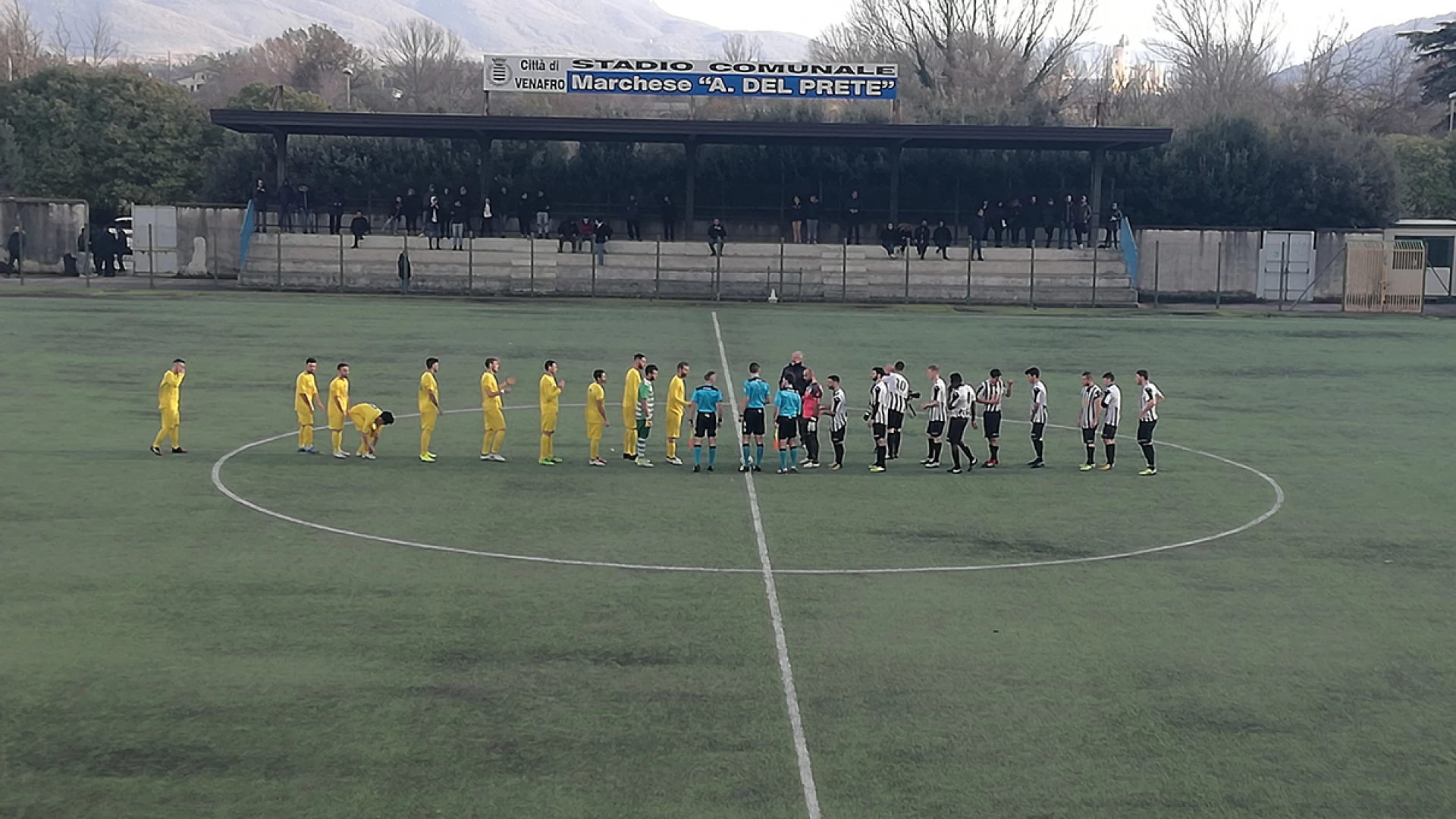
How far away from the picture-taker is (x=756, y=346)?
43.5 metres

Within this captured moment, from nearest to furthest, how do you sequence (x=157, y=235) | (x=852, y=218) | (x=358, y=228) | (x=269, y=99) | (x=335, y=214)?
(x=358, y=228)
(x=335, y=214)
(x=157, y=235)
(x=852, y=218)
(x=269, y=99)

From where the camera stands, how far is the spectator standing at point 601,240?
60325 millimetres

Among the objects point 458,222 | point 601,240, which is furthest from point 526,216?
point 601,240

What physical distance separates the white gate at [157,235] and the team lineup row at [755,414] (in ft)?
135

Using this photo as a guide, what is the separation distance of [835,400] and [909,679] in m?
11.1

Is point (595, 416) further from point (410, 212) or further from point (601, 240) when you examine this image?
point (410, 212)

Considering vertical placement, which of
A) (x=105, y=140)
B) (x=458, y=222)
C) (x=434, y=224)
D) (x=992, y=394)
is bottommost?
(x=992, y=394)

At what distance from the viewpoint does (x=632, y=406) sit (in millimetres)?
25812

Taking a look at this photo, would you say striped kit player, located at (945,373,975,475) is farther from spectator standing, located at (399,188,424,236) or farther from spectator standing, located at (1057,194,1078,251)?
spectator standing, located at (399,188,424,236)

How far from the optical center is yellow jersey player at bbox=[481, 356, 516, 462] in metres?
25.2

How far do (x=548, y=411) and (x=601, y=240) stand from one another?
35849mm

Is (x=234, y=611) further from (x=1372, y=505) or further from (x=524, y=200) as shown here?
(x=524, y=200)

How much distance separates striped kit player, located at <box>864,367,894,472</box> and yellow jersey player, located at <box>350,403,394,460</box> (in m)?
8.19

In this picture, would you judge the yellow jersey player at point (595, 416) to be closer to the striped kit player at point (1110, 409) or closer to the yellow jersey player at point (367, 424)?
the yellow jersey player at point (367, 424)
